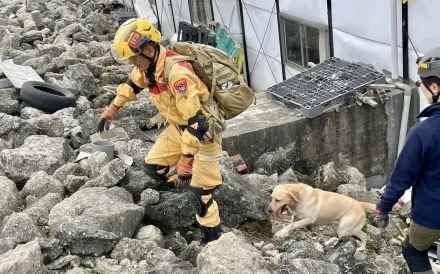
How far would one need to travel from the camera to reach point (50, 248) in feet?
16.3

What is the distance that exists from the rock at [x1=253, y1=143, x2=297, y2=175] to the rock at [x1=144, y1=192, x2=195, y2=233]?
2084 millimetres

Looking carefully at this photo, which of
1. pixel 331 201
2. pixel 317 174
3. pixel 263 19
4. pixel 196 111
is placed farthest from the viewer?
pixel 263 19

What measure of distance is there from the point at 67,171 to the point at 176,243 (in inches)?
72.8

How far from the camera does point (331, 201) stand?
559cm

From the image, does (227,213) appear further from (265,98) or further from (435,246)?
(265,98)

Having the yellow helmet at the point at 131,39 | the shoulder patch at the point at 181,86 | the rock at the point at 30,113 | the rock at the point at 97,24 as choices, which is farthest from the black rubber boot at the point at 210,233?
the rock at the point at 97,24

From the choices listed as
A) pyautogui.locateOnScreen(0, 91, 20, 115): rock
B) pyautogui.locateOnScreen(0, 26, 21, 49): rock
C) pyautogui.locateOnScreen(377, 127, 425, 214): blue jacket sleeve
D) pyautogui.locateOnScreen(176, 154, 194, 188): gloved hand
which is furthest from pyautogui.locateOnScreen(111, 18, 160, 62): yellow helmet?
pyautogui.locateOnScreen(0, 26, 21, 49): rock

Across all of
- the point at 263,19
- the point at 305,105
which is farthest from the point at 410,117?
the point at 263,19

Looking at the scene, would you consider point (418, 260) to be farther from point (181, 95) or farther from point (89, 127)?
point (89, 127)

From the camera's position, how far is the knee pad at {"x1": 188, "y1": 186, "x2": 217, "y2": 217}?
18.4ft

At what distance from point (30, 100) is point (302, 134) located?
4617mm

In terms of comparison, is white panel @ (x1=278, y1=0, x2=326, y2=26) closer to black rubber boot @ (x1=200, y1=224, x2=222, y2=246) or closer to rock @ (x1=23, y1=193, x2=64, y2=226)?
black rubber boot @ (x1=200, y1=224, x2=222, y2=246)

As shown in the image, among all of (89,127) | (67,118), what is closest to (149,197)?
(89,127)

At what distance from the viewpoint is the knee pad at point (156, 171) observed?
6.30 metres
